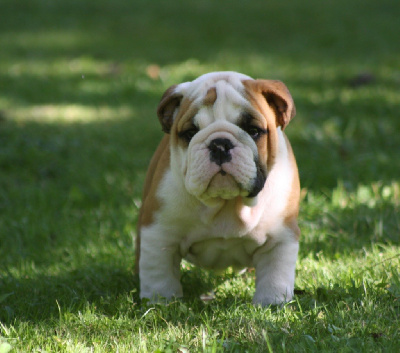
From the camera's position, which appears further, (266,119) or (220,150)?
(266,119)

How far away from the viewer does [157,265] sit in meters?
3.29

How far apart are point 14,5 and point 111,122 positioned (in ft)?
29.8

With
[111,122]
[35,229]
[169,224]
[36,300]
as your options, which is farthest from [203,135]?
[111,122]

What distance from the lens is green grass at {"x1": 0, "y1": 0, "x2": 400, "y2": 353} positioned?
113 inches

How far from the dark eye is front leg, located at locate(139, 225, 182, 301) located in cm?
49

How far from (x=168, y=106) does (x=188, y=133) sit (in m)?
0.25

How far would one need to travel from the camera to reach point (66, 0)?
15414 millimetres

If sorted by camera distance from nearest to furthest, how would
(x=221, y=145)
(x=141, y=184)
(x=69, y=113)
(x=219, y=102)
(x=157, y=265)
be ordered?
(x=221, y=145)
(x=219, y=102)
(x=157, y=265)
(x=141, y=184)
(x=69, y=113)

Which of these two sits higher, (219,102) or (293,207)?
(219,102)

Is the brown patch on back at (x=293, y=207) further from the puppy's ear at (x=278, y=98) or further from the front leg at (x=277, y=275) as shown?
the puppy's ear at (x=278, y=98)

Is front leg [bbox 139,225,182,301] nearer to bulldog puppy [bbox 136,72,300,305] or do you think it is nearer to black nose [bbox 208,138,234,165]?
bulldog puppy [bbox 136,72,300,305]

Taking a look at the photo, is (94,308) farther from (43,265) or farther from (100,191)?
(100,191)

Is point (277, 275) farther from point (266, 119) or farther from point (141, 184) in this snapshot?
point (141, 184)

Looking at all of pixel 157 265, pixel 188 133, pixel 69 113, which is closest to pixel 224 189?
pixel 188 133
